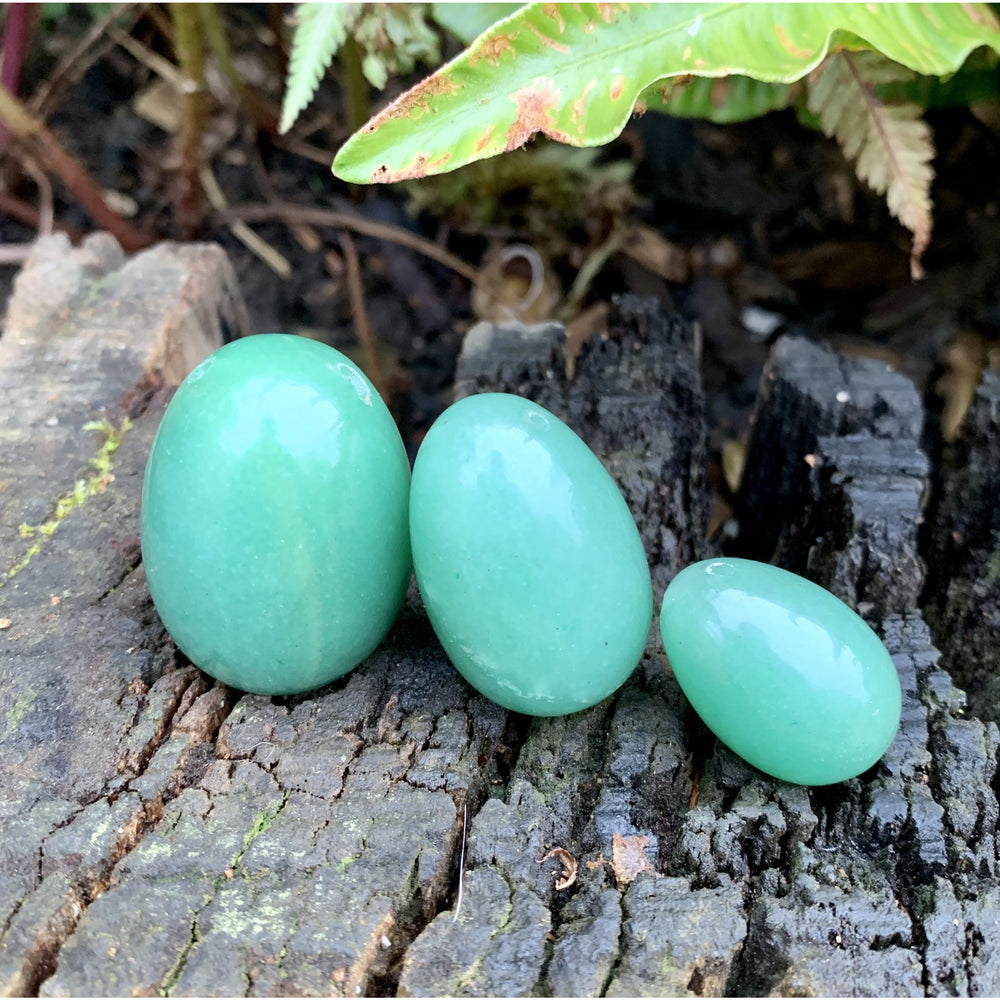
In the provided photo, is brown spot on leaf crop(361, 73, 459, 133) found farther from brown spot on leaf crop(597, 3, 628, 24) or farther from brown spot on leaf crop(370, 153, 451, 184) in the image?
brown spot on leaf crop(597, 3, 628, 24)

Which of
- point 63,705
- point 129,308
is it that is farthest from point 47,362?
point 63,705

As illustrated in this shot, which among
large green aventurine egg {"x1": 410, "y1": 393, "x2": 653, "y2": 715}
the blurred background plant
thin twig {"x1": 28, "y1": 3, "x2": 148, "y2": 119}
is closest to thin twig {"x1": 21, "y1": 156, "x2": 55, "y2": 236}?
the blurred background plant

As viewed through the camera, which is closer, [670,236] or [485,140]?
[485,140]

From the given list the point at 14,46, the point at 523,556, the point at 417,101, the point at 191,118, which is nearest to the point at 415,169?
the point at 417,101

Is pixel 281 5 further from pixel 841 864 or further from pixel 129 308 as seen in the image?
pixel 841 864

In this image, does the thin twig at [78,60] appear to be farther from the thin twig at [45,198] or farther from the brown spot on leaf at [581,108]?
the brown spot on leaf at [581,108]

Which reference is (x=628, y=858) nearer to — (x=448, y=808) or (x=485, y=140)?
(x=448, y=808)
